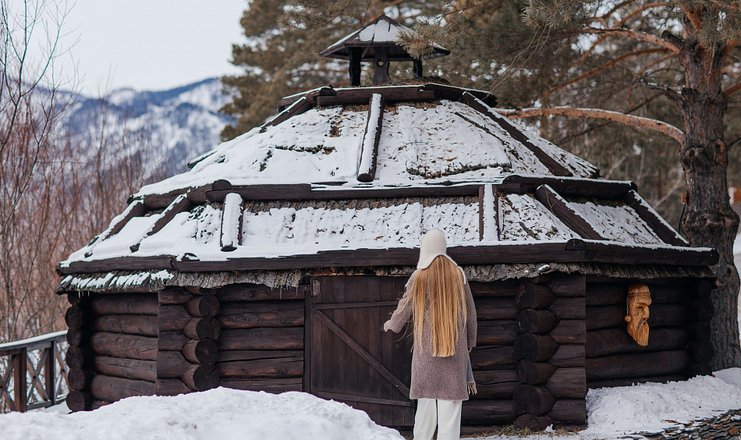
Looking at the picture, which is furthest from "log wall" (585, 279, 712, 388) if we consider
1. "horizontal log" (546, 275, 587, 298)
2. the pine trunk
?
the pine trunk

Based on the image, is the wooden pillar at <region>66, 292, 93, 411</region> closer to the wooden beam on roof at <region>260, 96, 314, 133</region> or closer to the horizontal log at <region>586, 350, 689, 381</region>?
the wooden beam on roof at <region>260, 96, 314, 133</region>

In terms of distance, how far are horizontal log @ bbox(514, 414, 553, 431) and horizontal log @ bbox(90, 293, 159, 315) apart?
4.50 m

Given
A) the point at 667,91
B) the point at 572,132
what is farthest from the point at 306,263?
the point at 572,132

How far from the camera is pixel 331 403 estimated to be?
651 centimetres

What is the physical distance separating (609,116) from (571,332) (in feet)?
17.7

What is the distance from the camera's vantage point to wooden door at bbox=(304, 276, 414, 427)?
1027 cm

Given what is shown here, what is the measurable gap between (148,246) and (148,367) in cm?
146

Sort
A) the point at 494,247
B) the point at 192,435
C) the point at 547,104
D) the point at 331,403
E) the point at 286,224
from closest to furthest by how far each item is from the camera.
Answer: the point at 192,435 < the point at 331,403 < the point at 494,247 < the point at 286,224 < the point at 547,104

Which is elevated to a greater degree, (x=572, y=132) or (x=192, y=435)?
(x=572, y=132)

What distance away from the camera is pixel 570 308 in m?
10.0

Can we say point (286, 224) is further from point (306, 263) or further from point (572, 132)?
point (572, 132)

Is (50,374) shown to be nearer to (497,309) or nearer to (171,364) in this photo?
(171,364)

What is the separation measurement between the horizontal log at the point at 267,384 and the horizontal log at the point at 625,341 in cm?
340

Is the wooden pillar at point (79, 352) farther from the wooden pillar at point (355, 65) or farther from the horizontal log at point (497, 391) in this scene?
the horizontal log at point (497, 391)
